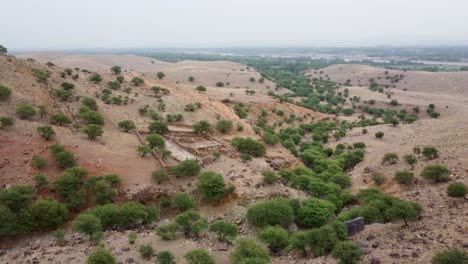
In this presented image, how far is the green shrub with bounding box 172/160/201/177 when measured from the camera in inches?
1000

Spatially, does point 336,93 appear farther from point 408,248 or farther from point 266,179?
point 408,248

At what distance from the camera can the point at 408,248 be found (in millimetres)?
14633

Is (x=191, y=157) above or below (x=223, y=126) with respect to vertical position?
below

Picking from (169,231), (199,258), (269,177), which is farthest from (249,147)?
(199,258)

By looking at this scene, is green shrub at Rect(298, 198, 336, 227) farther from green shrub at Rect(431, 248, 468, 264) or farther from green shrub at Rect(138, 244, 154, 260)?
green shrub at Rect(138, 244, 154, 260)

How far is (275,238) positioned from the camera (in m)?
18.1

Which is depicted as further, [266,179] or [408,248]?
[266,179]

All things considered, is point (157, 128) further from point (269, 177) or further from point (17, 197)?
point (17, 197)

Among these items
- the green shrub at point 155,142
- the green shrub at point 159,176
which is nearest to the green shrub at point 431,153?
the green shrub at point 159,176

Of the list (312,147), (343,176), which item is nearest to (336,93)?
(312,147)

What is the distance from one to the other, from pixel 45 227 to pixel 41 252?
2.68m

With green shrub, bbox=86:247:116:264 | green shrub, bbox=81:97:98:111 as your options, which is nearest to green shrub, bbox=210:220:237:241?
green shrub, bbox=86:247:116:264

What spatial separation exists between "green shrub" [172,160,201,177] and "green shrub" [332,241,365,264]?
13277mm

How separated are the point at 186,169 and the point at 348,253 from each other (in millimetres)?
14050
